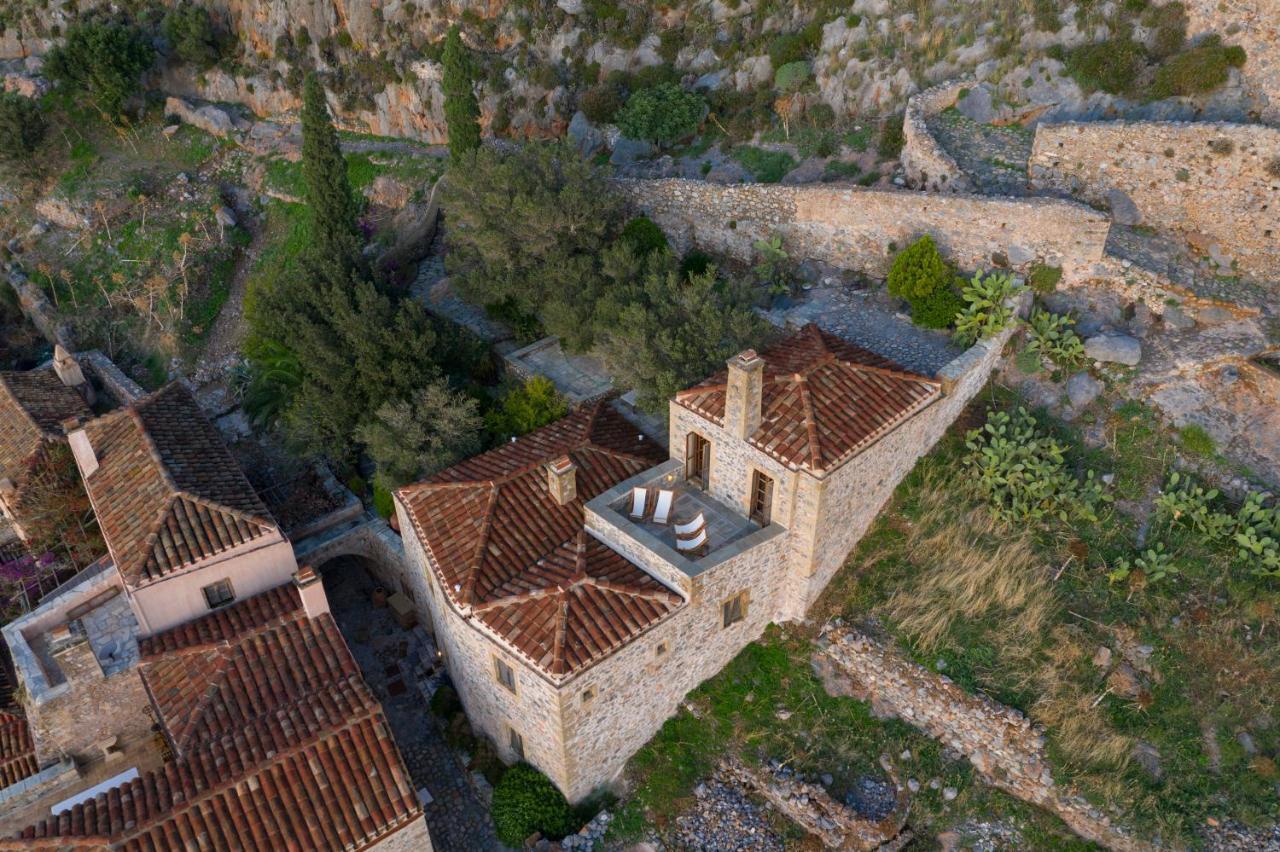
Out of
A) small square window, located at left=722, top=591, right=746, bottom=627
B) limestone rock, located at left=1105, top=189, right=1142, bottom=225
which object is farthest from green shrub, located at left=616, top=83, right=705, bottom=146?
small square window, located at left=722, top=591, right=746, bottom=627

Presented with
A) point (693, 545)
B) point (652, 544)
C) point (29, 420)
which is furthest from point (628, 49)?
point (29, 420)

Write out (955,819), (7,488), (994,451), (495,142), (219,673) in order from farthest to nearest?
1. (495,142)
2. (7,488)
3. (994,451)
4. (219,673)
5. (955,819)

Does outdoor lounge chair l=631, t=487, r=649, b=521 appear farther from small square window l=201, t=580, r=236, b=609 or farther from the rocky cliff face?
the rocky cliff face

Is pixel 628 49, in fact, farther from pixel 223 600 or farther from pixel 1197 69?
pixel 223 600

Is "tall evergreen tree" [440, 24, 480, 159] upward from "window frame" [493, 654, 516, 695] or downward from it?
upward

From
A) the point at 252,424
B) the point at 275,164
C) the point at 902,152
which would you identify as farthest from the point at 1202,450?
the point at 275,164

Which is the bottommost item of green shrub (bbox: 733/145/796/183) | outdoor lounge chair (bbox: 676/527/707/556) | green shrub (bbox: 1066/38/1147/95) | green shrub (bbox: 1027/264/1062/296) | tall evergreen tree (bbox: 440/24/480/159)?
outdoor lounge chair (bbox: 676/527/707/556)

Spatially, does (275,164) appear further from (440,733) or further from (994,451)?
(994,451)
